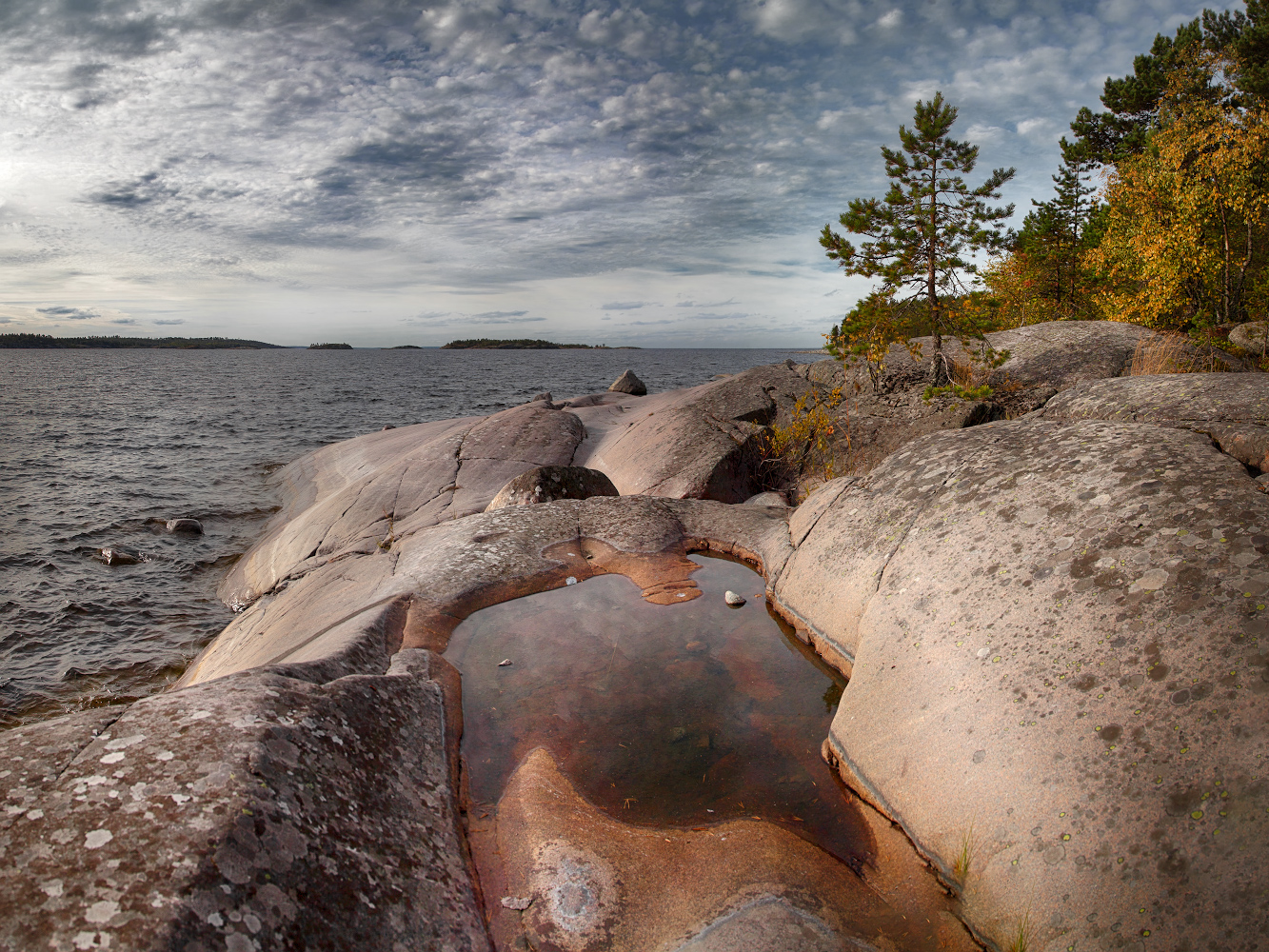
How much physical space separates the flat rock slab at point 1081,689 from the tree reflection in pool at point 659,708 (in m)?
0.41

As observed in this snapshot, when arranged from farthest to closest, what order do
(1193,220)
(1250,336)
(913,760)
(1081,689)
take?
(1193,220), (1250,336), (913,760), (1081,689)

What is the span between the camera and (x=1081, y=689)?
328 centimetres

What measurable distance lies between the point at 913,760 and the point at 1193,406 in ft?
11.8

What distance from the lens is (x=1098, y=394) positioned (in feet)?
18.4

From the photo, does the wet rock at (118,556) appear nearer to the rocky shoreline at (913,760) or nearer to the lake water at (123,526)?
the lake water at (123,526)

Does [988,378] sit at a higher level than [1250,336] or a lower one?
lower

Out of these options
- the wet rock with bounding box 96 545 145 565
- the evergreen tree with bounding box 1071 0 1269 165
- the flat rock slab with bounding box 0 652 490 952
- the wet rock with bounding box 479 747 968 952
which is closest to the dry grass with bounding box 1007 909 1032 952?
the wet rock with bounding box 479 747 968 952

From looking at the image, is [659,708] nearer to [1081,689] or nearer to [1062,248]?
[1081,689]

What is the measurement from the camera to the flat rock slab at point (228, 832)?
2.21 meters

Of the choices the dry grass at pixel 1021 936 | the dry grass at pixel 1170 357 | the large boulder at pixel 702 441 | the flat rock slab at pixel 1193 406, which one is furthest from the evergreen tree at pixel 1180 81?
the dry grass at pixel 1021 936

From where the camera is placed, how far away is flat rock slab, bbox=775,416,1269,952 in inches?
104

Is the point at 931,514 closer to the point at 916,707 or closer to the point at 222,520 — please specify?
the point at 916,707

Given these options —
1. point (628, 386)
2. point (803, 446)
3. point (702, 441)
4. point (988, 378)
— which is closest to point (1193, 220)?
point (988, 378)

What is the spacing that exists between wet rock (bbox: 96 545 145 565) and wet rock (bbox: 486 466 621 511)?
375 inches
